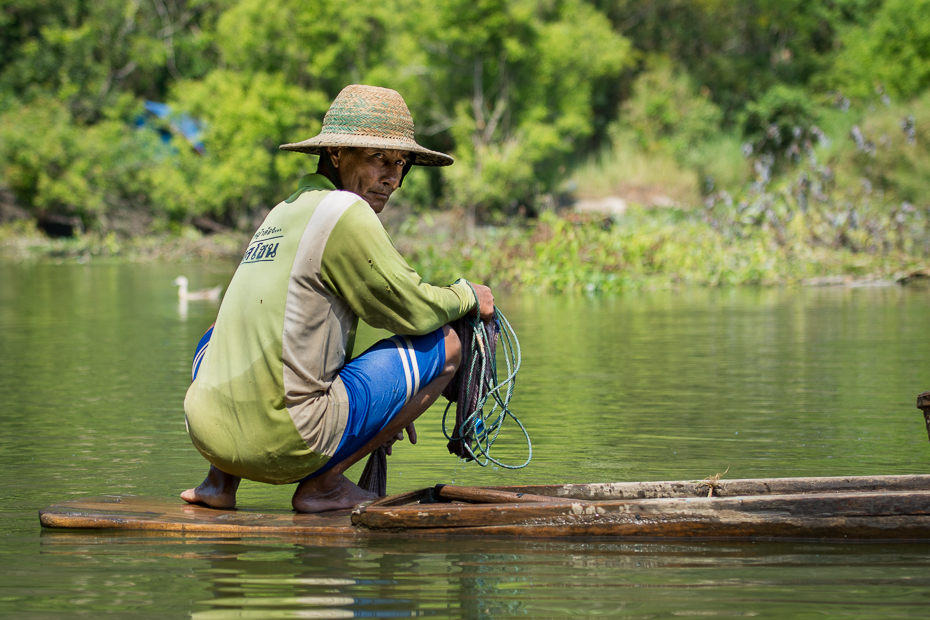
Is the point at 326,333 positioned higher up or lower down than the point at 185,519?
higher up

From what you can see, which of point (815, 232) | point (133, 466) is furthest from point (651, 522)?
point (815, 232)

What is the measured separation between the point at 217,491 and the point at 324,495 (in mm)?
365

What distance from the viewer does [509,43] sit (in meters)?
26.6

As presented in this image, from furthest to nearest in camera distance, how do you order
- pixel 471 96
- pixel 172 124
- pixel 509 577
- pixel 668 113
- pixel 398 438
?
pixel 172 124
pixel 668 113
pixel 471 96
pixel 398 438
pixel 509 577

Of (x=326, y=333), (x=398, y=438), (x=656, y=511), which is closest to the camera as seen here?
(x=656, y=511)

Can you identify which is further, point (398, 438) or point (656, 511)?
point (398, 438)

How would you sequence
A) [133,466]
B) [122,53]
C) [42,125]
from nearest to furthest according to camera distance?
1. [133,466]
2. [42,125]
3. [122,53]

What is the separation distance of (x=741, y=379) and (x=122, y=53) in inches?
1288

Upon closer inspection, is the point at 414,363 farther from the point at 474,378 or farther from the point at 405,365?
the point at 474,378

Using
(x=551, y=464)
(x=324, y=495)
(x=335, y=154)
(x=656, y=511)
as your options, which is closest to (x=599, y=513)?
(x=656, y=511)

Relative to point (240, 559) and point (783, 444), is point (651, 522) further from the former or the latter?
point (783, 444)

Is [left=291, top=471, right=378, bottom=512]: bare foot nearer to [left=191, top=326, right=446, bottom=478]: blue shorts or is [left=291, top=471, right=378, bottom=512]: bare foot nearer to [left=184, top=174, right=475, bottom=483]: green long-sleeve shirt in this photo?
[left=191, top=326, right=446, bottom=478]: blue shorts

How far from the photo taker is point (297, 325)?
131 inches

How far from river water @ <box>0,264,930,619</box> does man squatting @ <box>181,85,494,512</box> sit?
1.04 feet
